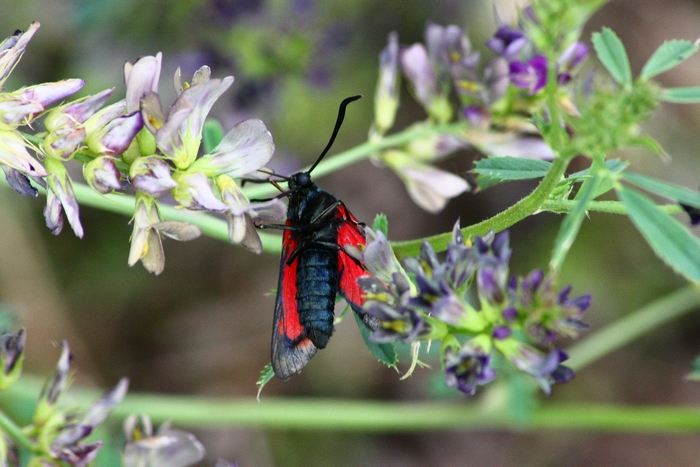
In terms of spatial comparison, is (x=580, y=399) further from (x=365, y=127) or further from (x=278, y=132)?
(x=278, y=132)

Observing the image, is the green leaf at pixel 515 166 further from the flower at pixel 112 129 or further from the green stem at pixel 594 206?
the flower at pixel 112 129

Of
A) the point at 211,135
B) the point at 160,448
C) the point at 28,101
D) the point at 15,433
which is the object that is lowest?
the point at 160,448

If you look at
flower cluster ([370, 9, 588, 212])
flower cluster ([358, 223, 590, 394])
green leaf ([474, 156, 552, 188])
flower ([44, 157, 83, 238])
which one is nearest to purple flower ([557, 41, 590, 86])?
flower cluster ([370, 9, 588, 212])

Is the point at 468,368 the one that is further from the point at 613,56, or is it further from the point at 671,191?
the point at 613,56

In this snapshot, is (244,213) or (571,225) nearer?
(571,225)

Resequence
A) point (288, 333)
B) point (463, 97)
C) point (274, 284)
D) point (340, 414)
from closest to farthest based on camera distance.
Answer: point (288, 333) < point (463, 97) < point (340, 414) < point (274, 284)

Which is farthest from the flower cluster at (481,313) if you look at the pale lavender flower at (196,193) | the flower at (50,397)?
the flower at (50,397)

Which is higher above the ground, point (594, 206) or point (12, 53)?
point (12, 53)

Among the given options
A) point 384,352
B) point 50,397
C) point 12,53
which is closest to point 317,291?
point 384,352

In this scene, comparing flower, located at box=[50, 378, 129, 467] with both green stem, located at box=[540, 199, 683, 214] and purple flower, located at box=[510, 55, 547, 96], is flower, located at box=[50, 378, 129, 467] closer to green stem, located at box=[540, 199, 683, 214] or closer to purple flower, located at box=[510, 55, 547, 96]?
green stem, located at box=[540, 199, 683, 214]
